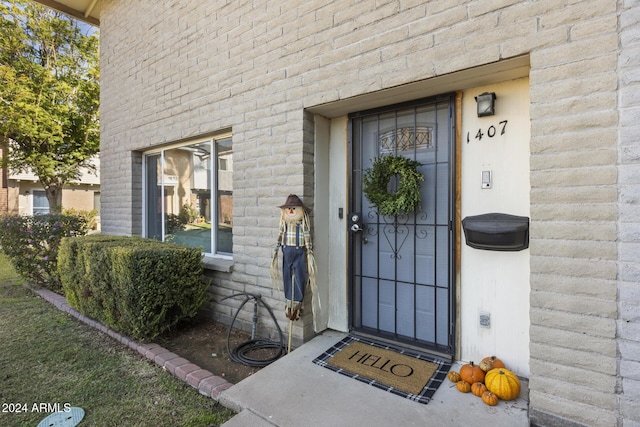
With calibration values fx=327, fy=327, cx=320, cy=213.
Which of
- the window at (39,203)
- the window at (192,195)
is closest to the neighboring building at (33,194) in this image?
the window at (39,203)

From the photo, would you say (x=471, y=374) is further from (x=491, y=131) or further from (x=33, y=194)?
(x=33, y=194)

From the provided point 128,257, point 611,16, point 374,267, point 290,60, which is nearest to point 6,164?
point 128,257

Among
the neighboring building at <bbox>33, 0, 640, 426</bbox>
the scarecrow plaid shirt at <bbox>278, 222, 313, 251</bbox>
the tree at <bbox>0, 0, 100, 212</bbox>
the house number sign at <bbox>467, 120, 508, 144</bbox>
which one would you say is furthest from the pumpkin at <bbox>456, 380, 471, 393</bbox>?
the tree at <bbox>0, 0, 100, 212</bbox>

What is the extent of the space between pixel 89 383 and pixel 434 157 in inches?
130

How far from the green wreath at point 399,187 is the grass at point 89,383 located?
1.90m

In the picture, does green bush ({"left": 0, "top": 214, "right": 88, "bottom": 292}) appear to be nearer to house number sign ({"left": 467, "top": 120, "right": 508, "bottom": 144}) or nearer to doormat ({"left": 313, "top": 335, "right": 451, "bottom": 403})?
doormat ({"left": 313, "top": 335, "right": 451, "bottom": 403})

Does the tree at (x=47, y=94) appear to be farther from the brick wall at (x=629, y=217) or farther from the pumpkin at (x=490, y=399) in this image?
the brick wall at (x=629, y=217)

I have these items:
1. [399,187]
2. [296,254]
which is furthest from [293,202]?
Answer: [399,187]

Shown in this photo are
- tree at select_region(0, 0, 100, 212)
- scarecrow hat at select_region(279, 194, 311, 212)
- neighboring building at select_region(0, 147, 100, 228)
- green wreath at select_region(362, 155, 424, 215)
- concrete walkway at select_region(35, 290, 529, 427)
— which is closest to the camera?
concrete walkway at select_region(35, 290, 529, 427)

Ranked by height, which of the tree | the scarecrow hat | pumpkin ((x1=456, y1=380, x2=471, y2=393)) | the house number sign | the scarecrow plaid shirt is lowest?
pumpkin ((x1=456, y1=380, x2=471, y2=393))

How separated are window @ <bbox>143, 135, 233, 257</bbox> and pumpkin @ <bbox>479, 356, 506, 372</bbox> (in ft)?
9.28

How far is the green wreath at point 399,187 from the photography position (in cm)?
260

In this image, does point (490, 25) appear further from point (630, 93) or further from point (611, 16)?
point (630, 93)

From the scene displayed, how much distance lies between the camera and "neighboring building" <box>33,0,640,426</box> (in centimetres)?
176
